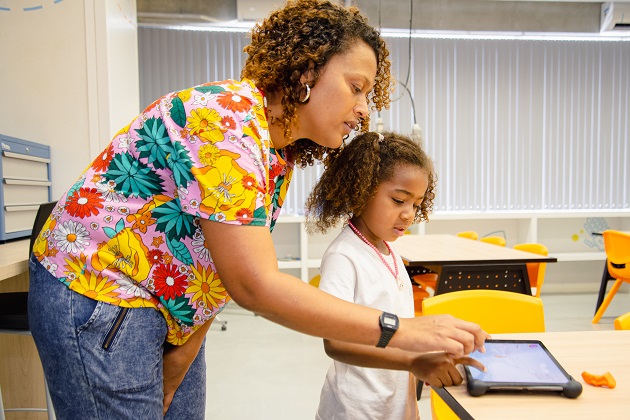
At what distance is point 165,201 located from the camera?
2.71 feet

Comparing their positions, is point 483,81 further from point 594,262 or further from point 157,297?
point 157,297

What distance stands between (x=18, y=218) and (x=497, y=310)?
1.81 meters

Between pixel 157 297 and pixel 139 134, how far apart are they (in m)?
0.27

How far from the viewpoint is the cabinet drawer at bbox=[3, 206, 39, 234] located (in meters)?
1.92

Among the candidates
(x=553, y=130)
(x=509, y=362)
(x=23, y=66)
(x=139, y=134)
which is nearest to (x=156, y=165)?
(x=139, y=134)

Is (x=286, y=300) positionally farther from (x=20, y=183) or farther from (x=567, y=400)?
(x=20, y=183)

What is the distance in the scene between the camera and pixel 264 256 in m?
0.74

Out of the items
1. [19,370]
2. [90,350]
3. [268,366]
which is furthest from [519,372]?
[268,366]

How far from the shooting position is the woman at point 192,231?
0.74 m

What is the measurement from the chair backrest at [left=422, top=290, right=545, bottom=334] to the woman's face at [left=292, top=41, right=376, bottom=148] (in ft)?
2.81

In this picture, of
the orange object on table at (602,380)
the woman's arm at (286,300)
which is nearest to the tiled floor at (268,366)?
the orange object on table at (602,380)

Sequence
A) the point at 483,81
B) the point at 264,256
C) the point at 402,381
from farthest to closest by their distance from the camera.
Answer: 1. the point at 483,81
2. the point at 402,381
3. the point at 264,256

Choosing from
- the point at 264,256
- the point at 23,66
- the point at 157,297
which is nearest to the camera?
the point at 264,256

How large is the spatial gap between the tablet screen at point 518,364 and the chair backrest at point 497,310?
454 millimetres
